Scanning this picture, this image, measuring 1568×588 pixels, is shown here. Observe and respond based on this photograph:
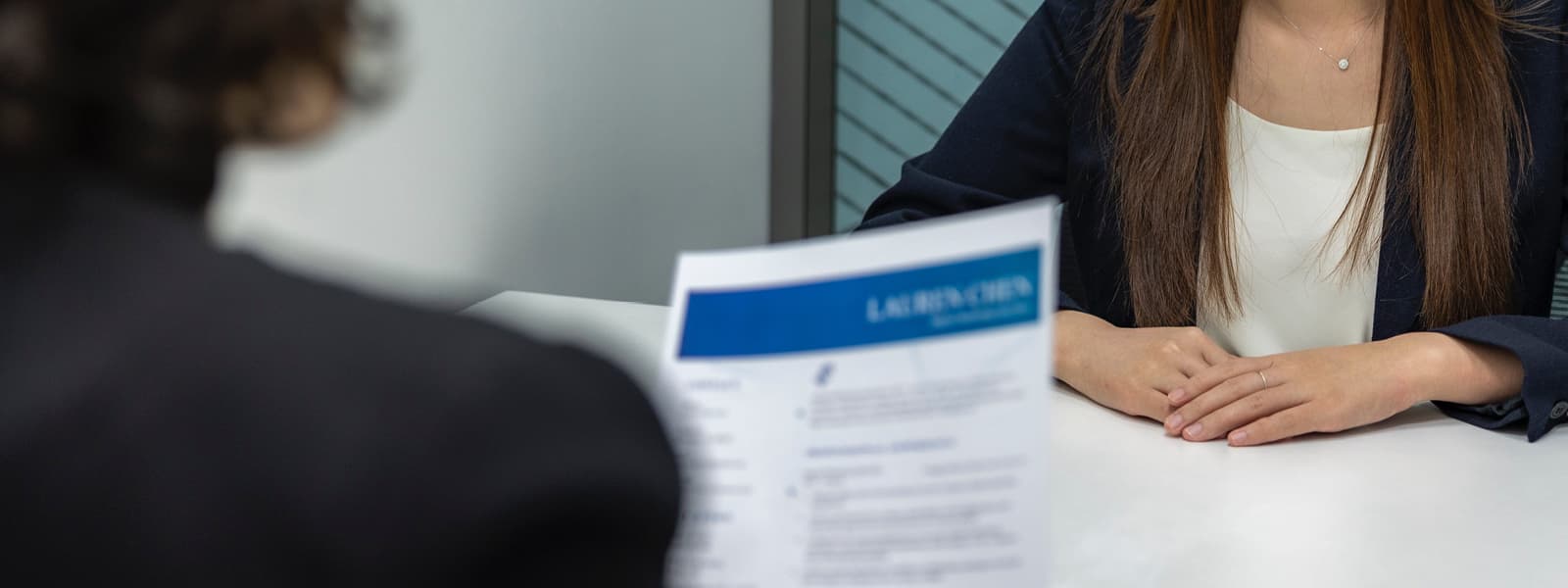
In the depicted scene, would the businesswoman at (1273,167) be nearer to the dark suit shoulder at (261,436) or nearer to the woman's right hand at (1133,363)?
the woman's right hand at (1133,363)

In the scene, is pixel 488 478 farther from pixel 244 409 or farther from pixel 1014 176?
pixel 1014 176

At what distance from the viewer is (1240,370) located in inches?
36.2

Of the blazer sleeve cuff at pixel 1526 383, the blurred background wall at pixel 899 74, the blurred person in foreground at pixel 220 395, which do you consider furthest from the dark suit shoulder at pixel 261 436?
the blurred background wall at pixel 899 74

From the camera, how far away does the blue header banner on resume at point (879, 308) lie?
0.39 meters

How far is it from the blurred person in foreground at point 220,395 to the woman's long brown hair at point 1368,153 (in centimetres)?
93

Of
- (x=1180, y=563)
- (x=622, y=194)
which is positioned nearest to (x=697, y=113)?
(x=622, y=194)

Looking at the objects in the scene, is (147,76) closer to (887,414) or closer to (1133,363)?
(887,414)

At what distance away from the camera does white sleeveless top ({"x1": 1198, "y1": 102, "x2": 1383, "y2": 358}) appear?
1.14 metres

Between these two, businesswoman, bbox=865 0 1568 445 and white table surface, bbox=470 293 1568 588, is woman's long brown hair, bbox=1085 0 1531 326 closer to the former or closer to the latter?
businesswoman, bbox=865 0 1568 445

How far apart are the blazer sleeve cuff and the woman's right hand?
0.16 metres

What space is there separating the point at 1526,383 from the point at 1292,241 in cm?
28

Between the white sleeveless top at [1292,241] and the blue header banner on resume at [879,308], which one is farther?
the white sleeveless top at [1292,241]

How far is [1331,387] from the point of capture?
2.93 ft

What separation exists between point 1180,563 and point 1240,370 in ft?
0.81
